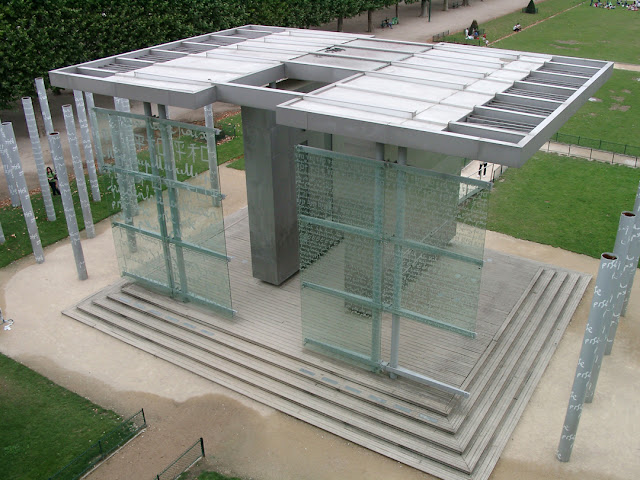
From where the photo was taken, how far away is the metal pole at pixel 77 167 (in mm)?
25305

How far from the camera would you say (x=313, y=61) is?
21.1 metres

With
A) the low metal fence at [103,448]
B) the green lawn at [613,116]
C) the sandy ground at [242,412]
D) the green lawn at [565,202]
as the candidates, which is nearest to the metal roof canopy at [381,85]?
the sandy ground at [242,412]

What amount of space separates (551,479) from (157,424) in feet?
34.2

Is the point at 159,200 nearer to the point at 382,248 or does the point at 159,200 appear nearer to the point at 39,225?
the point at 382,248

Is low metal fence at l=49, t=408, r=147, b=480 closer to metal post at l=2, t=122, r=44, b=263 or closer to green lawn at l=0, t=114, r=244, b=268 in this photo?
green lawn at l=0, t=114, r=244, b=268

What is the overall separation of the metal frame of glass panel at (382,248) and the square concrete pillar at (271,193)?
330cm

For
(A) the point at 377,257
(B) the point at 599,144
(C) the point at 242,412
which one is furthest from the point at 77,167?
(B) the point at 599,144

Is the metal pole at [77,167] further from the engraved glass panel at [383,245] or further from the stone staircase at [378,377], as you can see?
the engraved glass panel at [383,245]

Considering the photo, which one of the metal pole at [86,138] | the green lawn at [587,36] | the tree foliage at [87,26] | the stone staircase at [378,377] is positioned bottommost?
the stone staircase at [378,377]

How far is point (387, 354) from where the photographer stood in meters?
18.5

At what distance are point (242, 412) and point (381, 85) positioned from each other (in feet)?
32.9

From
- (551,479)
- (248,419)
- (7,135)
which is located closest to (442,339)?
(551,479)

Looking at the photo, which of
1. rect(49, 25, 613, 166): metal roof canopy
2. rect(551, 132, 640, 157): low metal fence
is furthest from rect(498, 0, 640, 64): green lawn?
rect(49, 25, 613, 166): metal roof canopy

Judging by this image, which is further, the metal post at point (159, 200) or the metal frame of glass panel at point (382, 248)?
the metal post at point (159, 200)
